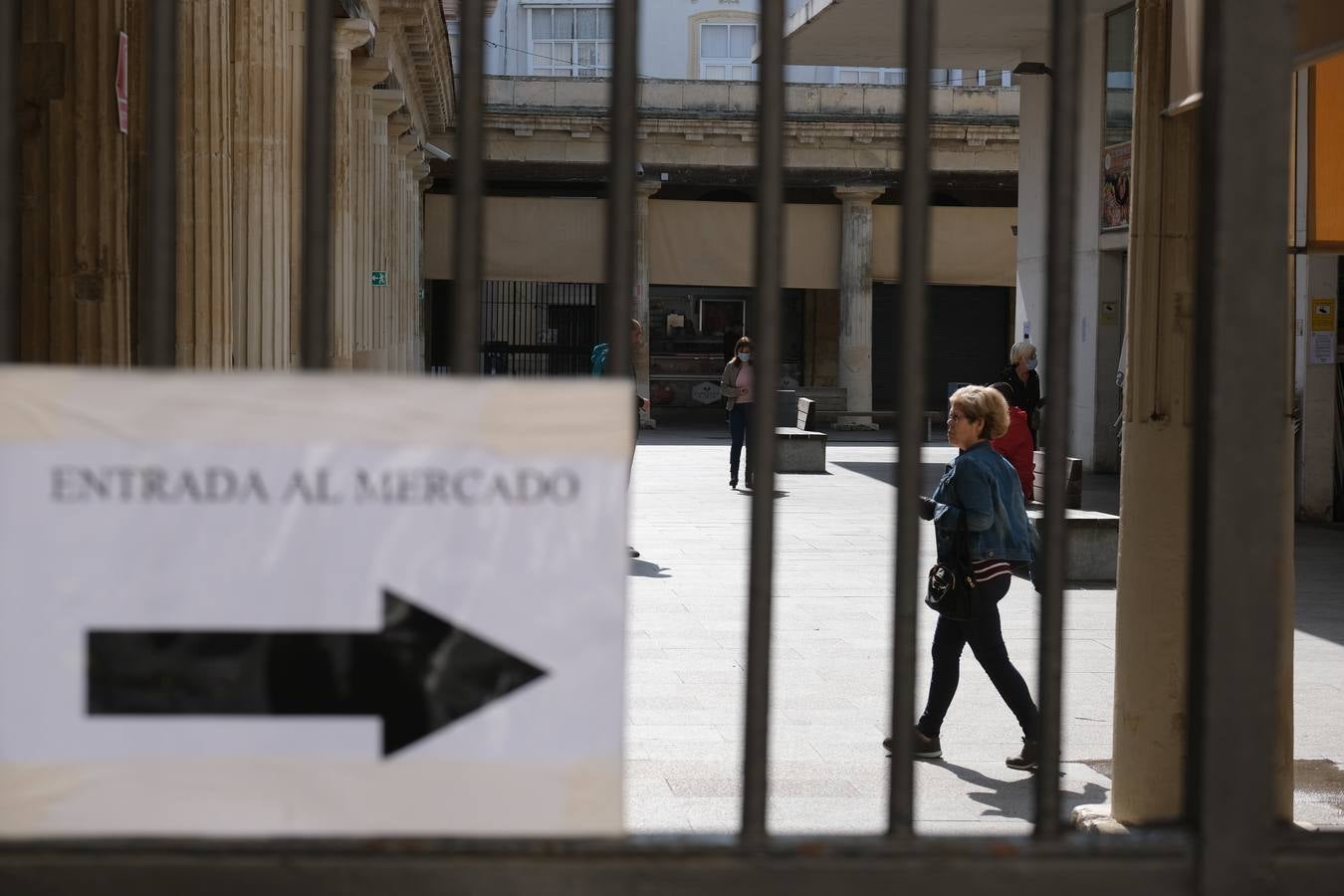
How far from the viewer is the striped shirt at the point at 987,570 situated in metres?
6.12

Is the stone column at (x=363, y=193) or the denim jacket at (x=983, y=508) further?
the stone column at (x=363, y=193)

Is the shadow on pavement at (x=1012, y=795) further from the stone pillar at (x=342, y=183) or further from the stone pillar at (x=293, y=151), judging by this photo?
the stone pillar at (x=342, y=183)

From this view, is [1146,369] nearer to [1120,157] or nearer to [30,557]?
[30,557]

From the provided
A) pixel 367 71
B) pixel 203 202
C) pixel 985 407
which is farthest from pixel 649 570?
pixel 367 71

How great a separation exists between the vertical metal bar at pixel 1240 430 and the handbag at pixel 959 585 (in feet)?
13.9

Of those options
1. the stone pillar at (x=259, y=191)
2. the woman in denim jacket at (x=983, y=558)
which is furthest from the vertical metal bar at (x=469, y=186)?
the stone pillar at (x=259, y=191)

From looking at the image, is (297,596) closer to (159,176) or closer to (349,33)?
(159,176)

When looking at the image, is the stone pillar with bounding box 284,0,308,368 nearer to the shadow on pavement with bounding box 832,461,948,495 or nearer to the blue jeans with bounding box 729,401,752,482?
the blue jeans with bounding box 729,401,752,482

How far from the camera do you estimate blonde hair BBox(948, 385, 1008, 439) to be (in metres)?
6.27

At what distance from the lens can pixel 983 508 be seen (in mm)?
6109

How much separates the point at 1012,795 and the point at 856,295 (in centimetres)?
2561

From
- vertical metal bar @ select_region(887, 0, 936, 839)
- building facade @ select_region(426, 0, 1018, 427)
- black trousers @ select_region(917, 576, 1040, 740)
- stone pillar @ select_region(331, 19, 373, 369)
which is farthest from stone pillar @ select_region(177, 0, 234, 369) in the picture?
building facade @ select_region(426, 0, 1018, 427)

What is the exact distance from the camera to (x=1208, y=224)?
73.9 inches

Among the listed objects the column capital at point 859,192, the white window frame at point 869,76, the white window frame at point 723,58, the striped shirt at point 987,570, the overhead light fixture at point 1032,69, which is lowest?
the striped shirt at point 987,570
